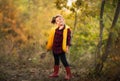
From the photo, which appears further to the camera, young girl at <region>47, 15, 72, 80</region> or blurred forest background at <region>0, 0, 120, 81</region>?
blurred forest background at <region>0, 0, 120, 81</region>

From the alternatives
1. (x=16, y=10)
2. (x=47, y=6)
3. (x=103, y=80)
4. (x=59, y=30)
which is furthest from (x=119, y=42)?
(x=47, y=6)

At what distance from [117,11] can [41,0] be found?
32.9ft

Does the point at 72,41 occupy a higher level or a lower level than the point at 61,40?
lower

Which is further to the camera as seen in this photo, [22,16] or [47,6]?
[47,6]

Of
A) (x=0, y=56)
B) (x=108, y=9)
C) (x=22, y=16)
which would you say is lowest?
(x=0, y=56)

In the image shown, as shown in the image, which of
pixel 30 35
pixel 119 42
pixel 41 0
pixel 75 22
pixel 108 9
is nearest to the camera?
pixel 119 42

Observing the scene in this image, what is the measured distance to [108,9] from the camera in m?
10.1

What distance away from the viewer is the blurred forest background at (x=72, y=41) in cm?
954

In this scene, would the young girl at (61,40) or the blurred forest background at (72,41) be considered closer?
the young girl at (61,40)

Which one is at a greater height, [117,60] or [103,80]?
→ [117,60]

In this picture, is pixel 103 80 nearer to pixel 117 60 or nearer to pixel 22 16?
pixel 117 60

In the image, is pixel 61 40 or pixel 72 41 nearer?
pixel 61 40

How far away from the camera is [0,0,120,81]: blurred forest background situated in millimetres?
9539

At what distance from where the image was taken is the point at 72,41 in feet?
46.5
